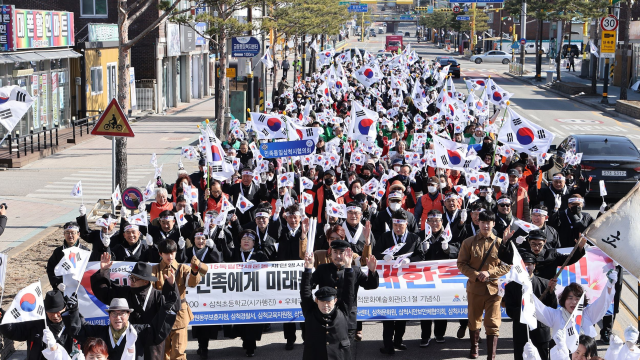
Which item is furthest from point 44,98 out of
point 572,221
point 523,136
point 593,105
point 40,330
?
point 593,105

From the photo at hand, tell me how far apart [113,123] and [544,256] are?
7.63m

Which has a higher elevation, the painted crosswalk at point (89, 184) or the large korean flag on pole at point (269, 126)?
the large korean flag on pole at point (269, 126)

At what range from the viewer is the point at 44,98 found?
94.5 ft

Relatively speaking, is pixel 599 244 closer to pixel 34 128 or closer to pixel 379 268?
pixel 379 268

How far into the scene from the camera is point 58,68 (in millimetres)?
30141

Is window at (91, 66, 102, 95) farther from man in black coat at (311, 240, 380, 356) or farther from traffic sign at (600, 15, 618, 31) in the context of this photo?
man in black coat at (311, 240, 380, 356)

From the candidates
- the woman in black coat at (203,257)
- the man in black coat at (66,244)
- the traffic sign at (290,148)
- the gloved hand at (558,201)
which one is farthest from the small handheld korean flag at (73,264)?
the gloved hand at (558,201)

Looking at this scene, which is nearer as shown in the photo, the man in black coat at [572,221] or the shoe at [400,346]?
the shoe at [400,346]

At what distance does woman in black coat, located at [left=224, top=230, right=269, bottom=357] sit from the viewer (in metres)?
9.88

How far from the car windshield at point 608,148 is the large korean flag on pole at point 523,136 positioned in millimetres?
4239

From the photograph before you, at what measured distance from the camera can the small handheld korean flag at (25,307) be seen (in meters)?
7.03

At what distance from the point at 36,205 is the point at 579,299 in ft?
44.6

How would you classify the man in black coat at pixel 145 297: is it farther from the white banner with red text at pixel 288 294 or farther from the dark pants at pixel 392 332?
the dark pants at pixel 392 332

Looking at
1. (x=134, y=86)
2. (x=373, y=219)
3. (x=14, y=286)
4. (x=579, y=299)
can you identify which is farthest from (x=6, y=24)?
(x=579, y=299)
